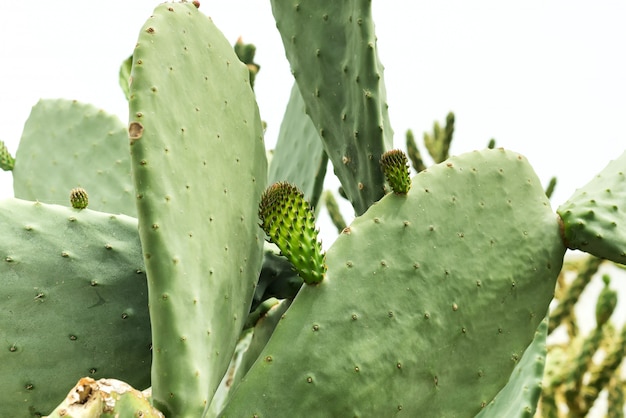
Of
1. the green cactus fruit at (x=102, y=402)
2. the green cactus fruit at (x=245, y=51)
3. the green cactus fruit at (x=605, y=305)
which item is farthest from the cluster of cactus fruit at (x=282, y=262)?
the green cactus fruit at (x=605, y=305)

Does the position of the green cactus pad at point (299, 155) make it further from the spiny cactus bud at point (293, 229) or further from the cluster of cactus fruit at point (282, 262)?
the spiny cactus bud at point (293, 229)

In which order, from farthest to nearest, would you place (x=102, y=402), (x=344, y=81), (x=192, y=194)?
(x=344, y=81)
(x=192, y=194)
(x=102, y=402)

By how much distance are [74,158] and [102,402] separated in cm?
91

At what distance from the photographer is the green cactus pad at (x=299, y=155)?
143 cm

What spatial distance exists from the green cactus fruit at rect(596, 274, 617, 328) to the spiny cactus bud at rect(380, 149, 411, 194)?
2.37m

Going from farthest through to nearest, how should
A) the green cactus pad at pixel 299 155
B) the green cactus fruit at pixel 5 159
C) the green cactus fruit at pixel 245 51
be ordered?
the green cactus fruit at pixel 245 51 < the green cactus fruit at pixel 5 159 < the green cactus pad at pixel 299 155

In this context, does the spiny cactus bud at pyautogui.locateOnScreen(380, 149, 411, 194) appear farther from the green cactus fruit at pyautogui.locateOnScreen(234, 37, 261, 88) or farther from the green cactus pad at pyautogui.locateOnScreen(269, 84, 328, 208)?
the green cactus fruit at pyautogui.locateOnScreen(234, 37, 261, 88)

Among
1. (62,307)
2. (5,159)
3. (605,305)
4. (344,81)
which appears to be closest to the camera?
(62,307)

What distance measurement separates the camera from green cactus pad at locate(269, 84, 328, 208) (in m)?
1.43

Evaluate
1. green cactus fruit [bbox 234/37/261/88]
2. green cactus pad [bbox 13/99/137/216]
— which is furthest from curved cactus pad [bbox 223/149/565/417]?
green cactus fruit [bbox 234/37/261/88]

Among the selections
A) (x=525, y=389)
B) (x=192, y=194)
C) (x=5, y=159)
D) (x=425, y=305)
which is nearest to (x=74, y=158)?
(x=5, y=159)

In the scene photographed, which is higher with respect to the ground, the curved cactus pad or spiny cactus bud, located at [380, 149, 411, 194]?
spiny cactus bud, located at [380, 149, 411, 194]

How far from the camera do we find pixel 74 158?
1.55 meters

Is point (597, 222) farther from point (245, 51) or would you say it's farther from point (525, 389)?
point (245, 51)
